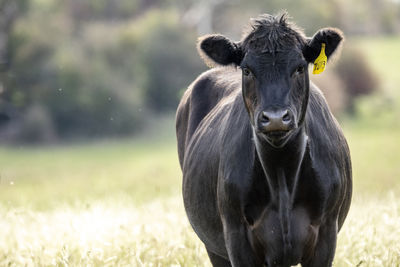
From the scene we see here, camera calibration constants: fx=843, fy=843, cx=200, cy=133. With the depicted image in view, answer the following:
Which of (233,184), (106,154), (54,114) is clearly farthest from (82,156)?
(233,184)

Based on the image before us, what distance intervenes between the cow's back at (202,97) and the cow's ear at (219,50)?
157 cm

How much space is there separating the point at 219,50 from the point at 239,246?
1.51 meters

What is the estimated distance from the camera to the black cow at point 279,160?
5902 millimetres

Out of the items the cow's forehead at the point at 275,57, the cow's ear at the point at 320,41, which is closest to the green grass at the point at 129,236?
the cow's ear at the point at 320,41

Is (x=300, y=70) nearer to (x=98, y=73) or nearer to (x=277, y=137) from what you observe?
(x=277, y=137)

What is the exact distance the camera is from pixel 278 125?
18.1 feet

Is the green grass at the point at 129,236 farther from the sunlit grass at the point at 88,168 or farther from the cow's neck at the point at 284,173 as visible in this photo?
the sunlit grass at the point at 88,168

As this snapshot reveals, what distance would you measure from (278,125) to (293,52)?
0.72 m

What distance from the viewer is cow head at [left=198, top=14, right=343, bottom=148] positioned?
561 cm

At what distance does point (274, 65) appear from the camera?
5.88 meters

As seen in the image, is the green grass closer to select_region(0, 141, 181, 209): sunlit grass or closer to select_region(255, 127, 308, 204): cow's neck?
select_region(255, 127, 308, 204): cow's neck

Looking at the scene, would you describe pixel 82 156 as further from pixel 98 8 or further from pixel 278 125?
pixel 98 8

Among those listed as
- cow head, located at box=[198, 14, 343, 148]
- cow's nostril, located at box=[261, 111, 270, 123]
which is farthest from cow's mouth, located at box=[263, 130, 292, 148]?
cow's nostril, located at box=[261, 111, 270, 123]

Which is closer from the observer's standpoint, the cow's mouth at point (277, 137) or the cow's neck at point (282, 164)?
the cow's mouth at point (277, 137)
